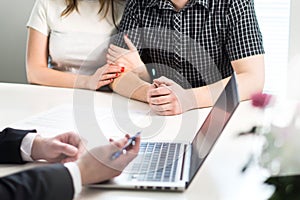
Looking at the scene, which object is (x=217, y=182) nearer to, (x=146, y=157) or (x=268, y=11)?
(x=146, y=157)

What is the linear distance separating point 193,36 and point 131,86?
12.8 inches

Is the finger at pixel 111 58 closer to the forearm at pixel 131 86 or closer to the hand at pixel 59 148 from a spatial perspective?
the forearm at pixel 131 86

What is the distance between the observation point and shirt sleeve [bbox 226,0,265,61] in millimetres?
1709

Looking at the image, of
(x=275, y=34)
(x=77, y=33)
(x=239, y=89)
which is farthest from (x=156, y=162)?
(x=275, y=34)

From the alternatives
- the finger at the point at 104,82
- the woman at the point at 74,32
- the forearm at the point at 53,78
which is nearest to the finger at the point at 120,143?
the finger at the point at 104,82

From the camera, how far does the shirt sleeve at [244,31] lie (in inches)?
67.3

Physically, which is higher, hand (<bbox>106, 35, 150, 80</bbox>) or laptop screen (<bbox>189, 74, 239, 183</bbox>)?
laptop screen (<bbox>189, 74, 239, 183</bbox>)

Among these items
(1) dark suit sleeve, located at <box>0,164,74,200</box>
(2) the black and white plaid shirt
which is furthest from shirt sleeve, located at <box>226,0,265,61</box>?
(1) dark suit sleeve, located at <box>0,164,74,200</box>

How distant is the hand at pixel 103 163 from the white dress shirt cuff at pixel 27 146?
0.18 metres

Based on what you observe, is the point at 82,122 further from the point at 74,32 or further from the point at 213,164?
the point at 74,32

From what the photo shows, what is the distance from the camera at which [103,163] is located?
980mm

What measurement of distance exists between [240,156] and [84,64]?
106 cm

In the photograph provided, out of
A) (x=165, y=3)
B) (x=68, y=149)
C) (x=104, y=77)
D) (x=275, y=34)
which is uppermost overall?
(x=165, y=3)

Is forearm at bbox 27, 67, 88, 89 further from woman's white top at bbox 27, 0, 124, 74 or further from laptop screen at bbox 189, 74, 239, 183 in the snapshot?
laptop screen at bbox 189, 74, 239, 183
